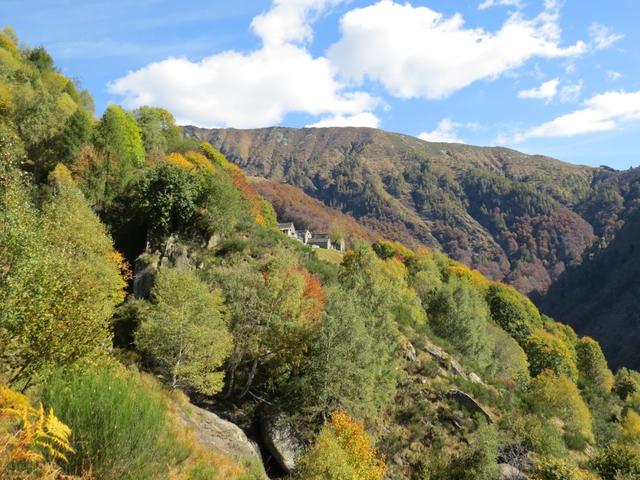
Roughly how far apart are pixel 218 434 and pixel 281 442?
5.46 meters

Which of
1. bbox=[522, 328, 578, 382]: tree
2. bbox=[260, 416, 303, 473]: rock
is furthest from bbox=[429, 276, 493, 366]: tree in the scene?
bbox=[260, 416, 303, 473]: rock

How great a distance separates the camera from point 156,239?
125 ft

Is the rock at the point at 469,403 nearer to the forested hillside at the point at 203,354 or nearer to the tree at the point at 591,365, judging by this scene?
the forested hillside at the point at 203,354

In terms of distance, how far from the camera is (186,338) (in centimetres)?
2392

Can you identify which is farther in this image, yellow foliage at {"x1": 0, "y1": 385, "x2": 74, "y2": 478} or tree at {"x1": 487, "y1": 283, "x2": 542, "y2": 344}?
tree at {"x1": 487, "y1": 283, "x2": 542, "y2": 344}

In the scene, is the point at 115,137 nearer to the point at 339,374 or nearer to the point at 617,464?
the point at 339,374

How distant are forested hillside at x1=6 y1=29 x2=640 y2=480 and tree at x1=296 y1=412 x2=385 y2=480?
0.10 meters

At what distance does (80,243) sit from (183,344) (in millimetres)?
10063

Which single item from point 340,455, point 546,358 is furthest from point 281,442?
point 546,358

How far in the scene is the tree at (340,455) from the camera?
19.7 metres

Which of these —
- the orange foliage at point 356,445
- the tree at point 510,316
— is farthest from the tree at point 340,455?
the tree at point 510,316

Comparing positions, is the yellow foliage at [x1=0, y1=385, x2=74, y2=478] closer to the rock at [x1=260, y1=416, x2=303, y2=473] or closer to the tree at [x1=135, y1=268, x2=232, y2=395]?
the tree at [x1=135, y1=268, x2=232, y2=395]

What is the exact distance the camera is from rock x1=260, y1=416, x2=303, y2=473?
80.0 ft

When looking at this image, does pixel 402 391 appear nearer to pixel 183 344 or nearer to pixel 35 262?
pixel 183 344
